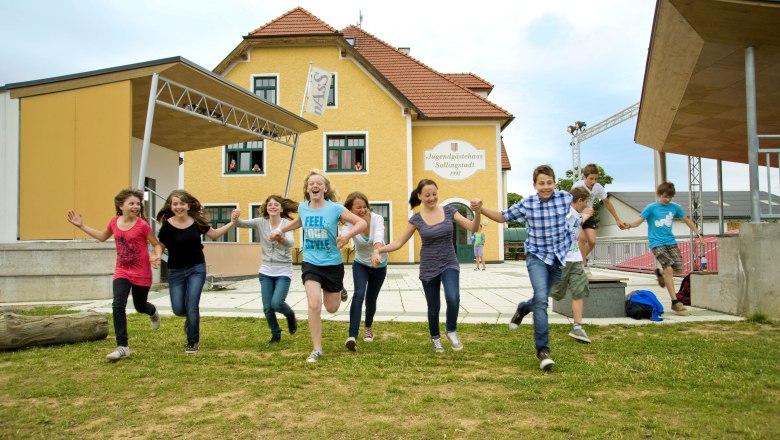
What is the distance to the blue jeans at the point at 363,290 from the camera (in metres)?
5.66

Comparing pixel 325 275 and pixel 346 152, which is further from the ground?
pixel 346 152

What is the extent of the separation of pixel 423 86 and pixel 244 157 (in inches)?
375

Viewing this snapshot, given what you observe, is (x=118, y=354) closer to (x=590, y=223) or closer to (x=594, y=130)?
(x=590, y=223)

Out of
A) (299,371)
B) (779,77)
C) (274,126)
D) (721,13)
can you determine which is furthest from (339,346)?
(274,126)

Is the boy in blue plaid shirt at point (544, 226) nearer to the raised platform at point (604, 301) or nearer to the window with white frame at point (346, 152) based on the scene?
the raised platform at point (604, 301)

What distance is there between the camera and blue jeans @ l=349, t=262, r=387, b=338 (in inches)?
223

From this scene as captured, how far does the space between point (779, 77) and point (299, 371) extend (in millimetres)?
8891

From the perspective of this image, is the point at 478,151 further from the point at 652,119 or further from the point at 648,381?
the point at 648,381

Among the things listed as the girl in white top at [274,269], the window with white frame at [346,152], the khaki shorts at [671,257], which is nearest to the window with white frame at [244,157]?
the window with white frame at [346,152]

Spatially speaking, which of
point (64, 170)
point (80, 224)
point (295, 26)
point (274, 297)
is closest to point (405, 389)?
point (274, 297)

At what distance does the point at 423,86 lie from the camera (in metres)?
27.8

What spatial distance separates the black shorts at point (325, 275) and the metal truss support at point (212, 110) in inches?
364

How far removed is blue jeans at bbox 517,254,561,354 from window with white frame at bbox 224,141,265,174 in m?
21.7

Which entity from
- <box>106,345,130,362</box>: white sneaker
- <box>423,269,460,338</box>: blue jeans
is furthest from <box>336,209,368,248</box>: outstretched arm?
<box>106,345,130,362</box>: white sneaker
